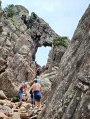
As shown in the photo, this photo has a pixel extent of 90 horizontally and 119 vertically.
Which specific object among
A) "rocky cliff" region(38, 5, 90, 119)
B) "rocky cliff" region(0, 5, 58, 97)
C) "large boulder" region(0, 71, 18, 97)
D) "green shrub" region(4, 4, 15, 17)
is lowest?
"rocky cliff" region(38, 5, 90, 119)

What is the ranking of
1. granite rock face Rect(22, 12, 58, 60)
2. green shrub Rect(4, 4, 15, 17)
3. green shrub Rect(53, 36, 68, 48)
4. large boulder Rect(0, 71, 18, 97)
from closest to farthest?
large boulder Rect(0, 71, 18, 97)
green shrub Rect(53, 36, 68, 48)
green shrub Rect(4, 4, 15, 17)
granite rock face Rect(22, 12, 58, 60)

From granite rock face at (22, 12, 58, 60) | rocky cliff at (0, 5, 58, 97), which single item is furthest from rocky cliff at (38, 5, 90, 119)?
granite rock face at (22, 12, 58, 60)

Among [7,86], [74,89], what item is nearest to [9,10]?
[7,86]

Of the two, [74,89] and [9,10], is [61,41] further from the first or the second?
[74,89]

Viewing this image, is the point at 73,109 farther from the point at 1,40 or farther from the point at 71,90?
the point at 1,40

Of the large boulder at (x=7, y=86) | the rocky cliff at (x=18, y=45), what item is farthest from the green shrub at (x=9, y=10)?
the large boulder at (x=7, y=86)

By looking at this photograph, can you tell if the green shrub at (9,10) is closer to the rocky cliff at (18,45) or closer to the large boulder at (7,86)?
the rocky cliff at (18,45)

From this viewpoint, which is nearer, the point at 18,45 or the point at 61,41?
the point at 18,45

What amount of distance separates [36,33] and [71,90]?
69.4 metres

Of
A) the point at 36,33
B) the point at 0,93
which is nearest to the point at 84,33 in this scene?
the point at 0,93

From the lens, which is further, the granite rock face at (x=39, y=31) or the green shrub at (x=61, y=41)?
the granite rock face at (x=39, y=31)

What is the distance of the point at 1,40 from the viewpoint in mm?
35000

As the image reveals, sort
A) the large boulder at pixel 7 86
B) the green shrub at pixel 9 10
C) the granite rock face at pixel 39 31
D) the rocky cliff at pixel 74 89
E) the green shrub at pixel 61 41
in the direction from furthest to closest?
1. the granite rock face at pixel 39 31
2. the green shrub at pixel 9 10
3. the green shrub at pixel 61 41
4. the large boulder at pixel 7 86
5. the rocky cliff at pixel 74 89

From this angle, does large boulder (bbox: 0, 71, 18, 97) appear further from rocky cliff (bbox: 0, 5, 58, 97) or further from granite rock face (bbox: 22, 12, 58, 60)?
granite rock face (bbox: 22, 12, 58, 60)
